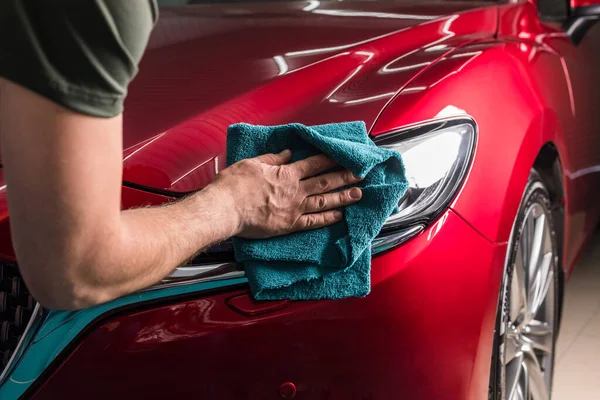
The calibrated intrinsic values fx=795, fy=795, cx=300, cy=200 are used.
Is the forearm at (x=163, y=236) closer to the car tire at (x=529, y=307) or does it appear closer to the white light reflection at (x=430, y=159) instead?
the white light reflection at (x=430, y=159)

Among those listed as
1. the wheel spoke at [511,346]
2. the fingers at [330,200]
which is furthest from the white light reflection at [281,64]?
the wheel spoke at [511,346]

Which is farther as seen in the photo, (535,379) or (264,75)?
(535,379)

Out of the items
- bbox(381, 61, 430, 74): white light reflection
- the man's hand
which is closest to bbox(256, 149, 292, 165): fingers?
the man's hand

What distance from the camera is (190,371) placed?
129 centimetres

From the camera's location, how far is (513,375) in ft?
5.60

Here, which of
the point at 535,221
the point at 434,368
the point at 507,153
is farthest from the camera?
the point at 535,221

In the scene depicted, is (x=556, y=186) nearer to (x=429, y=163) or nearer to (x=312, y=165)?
(x=429, y=163)

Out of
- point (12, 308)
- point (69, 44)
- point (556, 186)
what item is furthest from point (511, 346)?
point (69, 44)

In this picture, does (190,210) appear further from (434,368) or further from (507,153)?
(507,153)

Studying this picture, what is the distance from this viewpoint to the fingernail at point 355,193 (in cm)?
131

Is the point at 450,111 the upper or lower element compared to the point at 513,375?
upper

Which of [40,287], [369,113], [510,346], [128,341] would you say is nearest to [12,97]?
[40,287]

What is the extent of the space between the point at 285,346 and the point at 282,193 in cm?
25

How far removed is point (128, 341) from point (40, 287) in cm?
33
